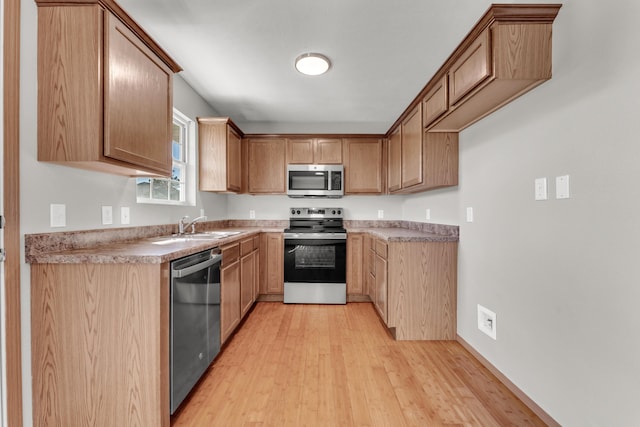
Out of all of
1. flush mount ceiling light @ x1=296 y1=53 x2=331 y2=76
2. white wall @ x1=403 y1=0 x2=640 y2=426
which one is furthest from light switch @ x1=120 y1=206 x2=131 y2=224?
white wall @ x1=403 y1=0 x2=640 y2=426

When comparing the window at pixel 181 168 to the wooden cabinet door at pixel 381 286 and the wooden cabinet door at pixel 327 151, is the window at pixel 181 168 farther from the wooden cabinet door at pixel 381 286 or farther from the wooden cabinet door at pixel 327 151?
the wooden cabinet door at pixel 381 286

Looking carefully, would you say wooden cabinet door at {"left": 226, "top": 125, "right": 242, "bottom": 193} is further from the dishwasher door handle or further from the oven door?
the dishwasher door handle

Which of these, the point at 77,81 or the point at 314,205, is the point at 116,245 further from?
the point at 314,205

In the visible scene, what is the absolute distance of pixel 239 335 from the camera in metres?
2.75

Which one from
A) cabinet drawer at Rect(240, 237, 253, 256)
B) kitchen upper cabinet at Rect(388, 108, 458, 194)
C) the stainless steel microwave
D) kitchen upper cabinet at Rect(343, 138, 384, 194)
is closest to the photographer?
Result: kitchen upper cabinet at Rect(388, 108, 458, 194)

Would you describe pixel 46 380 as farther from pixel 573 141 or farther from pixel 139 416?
pixel 573 141

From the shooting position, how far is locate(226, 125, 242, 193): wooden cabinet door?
11.1ft

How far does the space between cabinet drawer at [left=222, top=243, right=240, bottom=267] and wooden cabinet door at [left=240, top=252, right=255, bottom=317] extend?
0.63 ft

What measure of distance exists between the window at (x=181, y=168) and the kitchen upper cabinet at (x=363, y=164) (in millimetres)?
1943

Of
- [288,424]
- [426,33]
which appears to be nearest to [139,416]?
[288,424]

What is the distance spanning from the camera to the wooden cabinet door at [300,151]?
403 centimetres

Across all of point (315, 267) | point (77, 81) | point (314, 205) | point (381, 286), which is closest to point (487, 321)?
point (381, 286)

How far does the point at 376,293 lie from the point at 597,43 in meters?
2.61

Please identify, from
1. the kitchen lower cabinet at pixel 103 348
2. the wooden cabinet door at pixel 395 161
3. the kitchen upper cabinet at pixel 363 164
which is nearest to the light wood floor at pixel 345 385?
the kitchen lower cabinet at pixel 103 348
